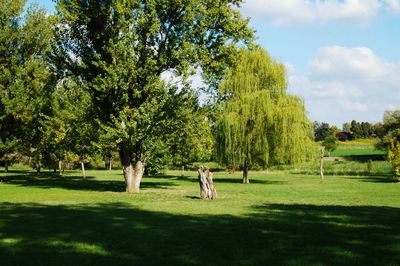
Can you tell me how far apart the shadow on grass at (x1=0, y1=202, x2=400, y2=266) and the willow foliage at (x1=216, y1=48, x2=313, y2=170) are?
2911 cm

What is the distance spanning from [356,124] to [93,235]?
638 ft

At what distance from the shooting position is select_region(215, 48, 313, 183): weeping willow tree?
44.6 meters

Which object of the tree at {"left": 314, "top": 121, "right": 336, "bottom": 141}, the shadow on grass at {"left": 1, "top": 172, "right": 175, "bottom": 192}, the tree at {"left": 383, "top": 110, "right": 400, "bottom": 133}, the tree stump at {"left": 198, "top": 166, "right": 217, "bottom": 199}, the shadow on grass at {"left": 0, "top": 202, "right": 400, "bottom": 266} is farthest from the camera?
the tree at {"left": 314, "top": 121, "right": 336, "bottom": 141}

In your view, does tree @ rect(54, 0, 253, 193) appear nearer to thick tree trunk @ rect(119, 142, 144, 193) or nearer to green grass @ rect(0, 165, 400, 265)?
thick tree trunk @ rect(119, 142, 144, 193)

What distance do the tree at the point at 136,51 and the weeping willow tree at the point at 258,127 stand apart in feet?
41.4

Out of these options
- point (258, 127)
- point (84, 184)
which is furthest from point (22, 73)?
point (258, 127)

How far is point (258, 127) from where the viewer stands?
44750 mm

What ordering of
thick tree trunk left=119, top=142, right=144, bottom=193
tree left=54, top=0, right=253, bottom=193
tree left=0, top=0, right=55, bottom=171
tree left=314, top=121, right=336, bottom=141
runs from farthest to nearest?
tree left=314, top=121, right=336, bottom=141 → tree left=0, top=0, right=55, bottom=171 → thick tree trunk left=119, top=142, right=144, bottom=193 → tree left=54, top=0, right=253, bottom=193

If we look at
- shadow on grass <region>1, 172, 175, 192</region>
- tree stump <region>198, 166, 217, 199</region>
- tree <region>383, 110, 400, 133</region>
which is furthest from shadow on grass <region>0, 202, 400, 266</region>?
tree <region>383, 110, 400, 133</region>

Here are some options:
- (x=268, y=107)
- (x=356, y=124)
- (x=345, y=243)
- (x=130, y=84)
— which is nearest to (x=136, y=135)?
(x=130, y=84)

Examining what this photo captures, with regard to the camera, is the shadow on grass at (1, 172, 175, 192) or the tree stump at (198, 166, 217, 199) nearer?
the tree stump at (198, 166, 217, 199)

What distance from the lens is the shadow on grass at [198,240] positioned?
8836 millimetres

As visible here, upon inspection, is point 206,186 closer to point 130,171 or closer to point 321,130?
point 130,171

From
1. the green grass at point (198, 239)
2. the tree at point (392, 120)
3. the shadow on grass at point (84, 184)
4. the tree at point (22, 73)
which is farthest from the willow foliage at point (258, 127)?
the tree at point (392, 120)
